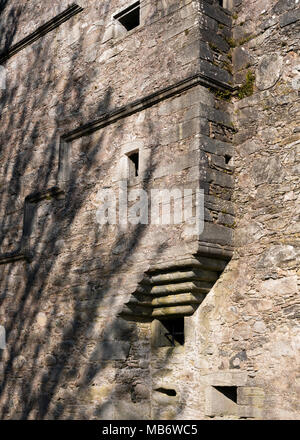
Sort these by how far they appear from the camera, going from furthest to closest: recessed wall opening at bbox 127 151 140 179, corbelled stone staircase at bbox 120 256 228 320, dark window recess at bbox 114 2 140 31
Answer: dark window recess at bbox 114 2 140 31, recessed wall opening at bbox 127 151 140 179, corbelled stone staircase at bbox 120 256 228 320

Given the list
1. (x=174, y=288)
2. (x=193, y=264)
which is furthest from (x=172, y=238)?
(x=174, y=288)

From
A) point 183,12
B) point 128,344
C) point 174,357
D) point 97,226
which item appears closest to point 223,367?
point 174,357

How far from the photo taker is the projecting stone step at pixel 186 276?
5.80 m

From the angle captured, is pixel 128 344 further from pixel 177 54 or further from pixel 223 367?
pixel 177 54

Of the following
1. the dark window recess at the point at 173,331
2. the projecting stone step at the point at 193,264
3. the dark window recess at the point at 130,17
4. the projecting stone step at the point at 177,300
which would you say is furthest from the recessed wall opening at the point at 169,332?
the dark window recess at the point at 130,17

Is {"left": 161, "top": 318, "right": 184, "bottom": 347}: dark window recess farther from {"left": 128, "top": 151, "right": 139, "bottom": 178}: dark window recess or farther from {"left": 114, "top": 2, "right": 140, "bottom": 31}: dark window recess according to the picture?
{"left": 114, "top": 2, "right": 140, "bottom": 31}: dark window recess

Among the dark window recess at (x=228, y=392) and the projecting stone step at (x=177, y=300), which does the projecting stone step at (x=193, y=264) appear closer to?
the projecting stone step at (x=177, y=300)

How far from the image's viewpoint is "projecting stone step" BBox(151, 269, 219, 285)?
5801 millimetres

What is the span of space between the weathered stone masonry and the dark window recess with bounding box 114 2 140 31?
0.02 m

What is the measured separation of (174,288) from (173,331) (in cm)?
55

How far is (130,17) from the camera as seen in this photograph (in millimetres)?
7121

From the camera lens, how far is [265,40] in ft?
20.3

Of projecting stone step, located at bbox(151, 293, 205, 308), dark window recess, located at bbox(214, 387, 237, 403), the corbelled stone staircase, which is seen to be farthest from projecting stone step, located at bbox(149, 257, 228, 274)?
dark window recess, located at bbox(214, 387, 237, 403)

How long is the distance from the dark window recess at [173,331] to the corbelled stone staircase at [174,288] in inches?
4.9
